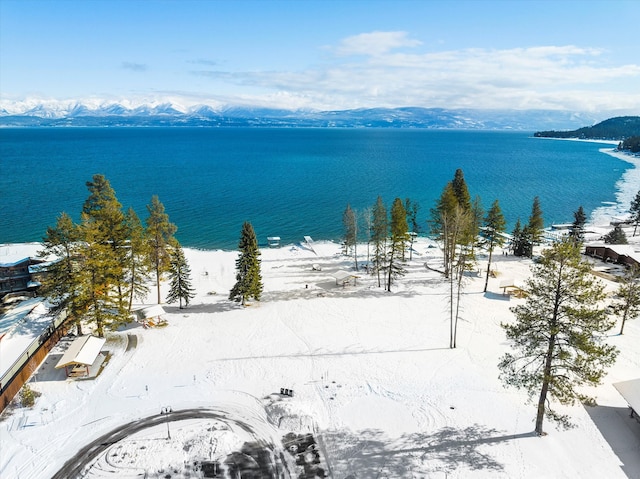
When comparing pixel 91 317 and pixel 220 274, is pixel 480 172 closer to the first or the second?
pixel 220 274

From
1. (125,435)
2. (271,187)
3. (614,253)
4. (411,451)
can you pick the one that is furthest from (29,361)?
(271,187)

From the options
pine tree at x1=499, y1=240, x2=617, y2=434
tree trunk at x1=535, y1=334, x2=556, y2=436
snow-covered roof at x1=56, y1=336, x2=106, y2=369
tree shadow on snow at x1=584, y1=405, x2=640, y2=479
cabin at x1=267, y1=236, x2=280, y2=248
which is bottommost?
cabin at x1=267, y1=236, x2=280, y2=248

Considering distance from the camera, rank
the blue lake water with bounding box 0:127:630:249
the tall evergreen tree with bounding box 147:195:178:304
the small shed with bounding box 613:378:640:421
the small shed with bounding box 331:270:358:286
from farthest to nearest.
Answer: the blue lake water with bounding box 0:127:630:249
the small shed with bounding box 331:270:358:286
the tall evergreen tree with bounding box 147:195:178:304
the small shed with bounding box 613:378:640:421

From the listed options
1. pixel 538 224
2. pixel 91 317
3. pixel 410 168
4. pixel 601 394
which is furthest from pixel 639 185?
pixel 91 317

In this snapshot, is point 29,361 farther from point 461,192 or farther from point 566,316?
point 461,192

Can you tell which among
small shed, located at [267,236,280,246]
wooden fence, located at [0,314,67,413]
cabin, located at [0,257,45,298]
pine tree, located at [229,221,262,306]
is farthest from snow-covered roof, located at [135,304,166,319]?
small shed, located at [267,236,280,246]

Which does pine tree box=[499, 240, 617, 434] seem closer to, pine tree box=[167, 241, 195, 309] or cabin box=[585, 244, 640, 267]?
pine tree box=[167, 241, 195, 309]

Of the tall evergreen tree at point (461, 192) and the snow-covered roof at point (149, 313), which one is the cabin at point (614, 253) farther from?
the snow-covered roof at point (149, 313)
